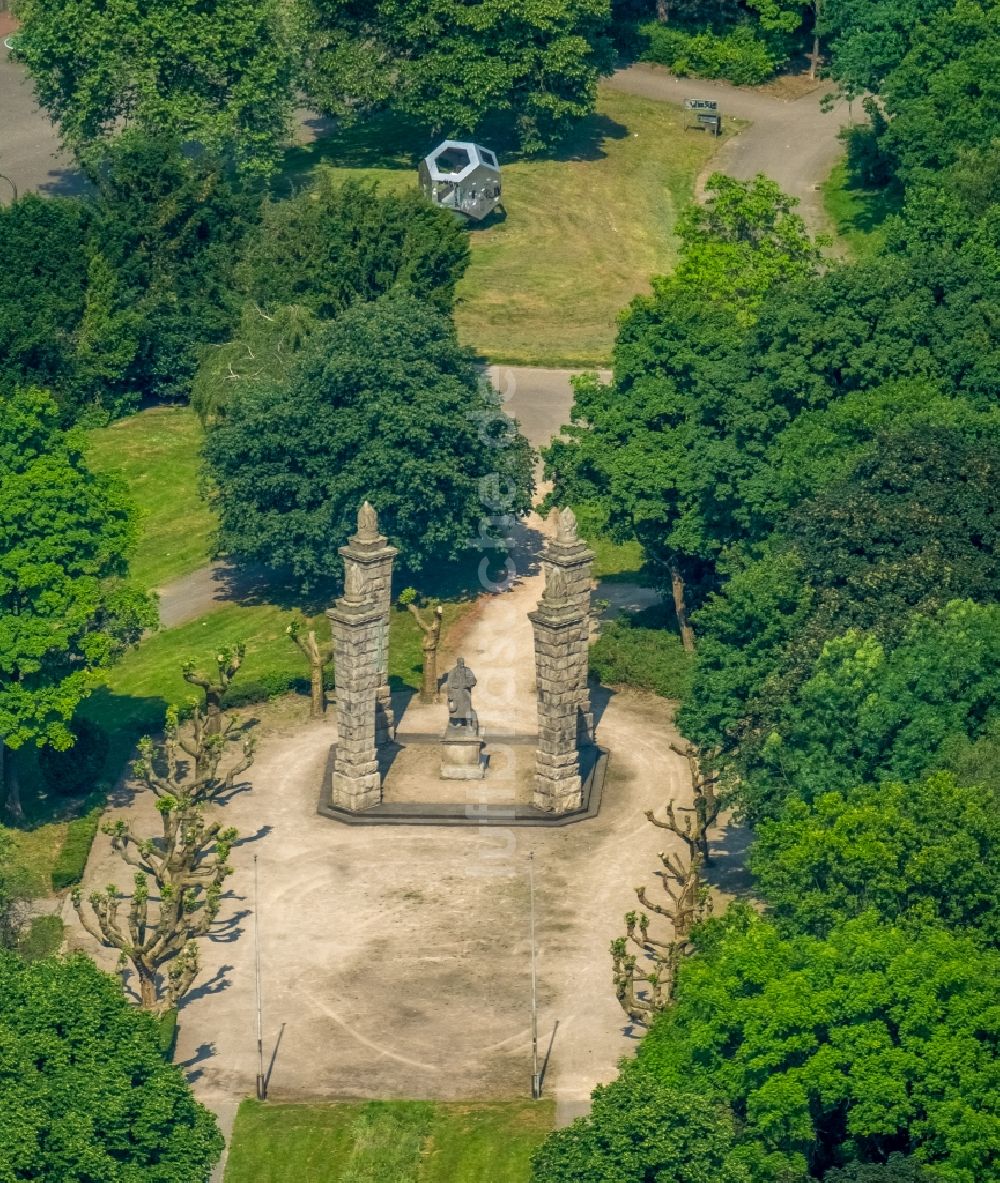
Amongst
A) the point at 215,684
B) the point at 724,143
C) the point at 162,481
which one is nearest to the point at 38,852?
the point at 215,684

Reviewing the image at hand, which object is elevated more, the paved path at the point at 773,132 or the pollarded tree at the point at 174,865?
the pollarded tree at the point at 174,865

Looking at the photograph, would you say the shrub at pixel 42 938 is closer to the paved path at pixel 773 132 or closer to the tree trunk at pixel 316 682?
the tree trunk at pixel 316 682

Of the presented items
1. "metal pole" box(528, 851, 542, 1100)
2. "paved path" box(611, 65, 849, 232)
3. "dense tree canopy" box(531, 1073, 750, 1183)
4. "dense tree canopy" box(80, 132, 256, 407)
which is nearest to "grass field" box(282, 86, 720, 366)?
"paved path" box(611, 65, 849, 232)

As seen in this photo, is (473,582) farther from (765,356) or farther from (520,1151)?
(520,1151)

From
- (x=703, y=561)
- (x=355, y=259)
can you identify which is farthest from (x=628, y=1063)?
(x=355, y=259)

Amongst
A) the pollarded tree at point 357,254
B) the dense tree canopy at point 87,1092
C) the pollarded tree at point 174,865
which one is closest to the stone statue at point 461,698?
the pollarded tree at point 174,865

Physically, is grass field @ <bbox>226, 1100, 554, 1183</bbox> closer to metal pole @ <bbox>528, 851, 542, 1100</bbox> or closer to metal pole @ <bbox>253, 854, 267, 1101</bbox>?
metal pole @ <bbox>528, 851, 542, 1100</bbox>
